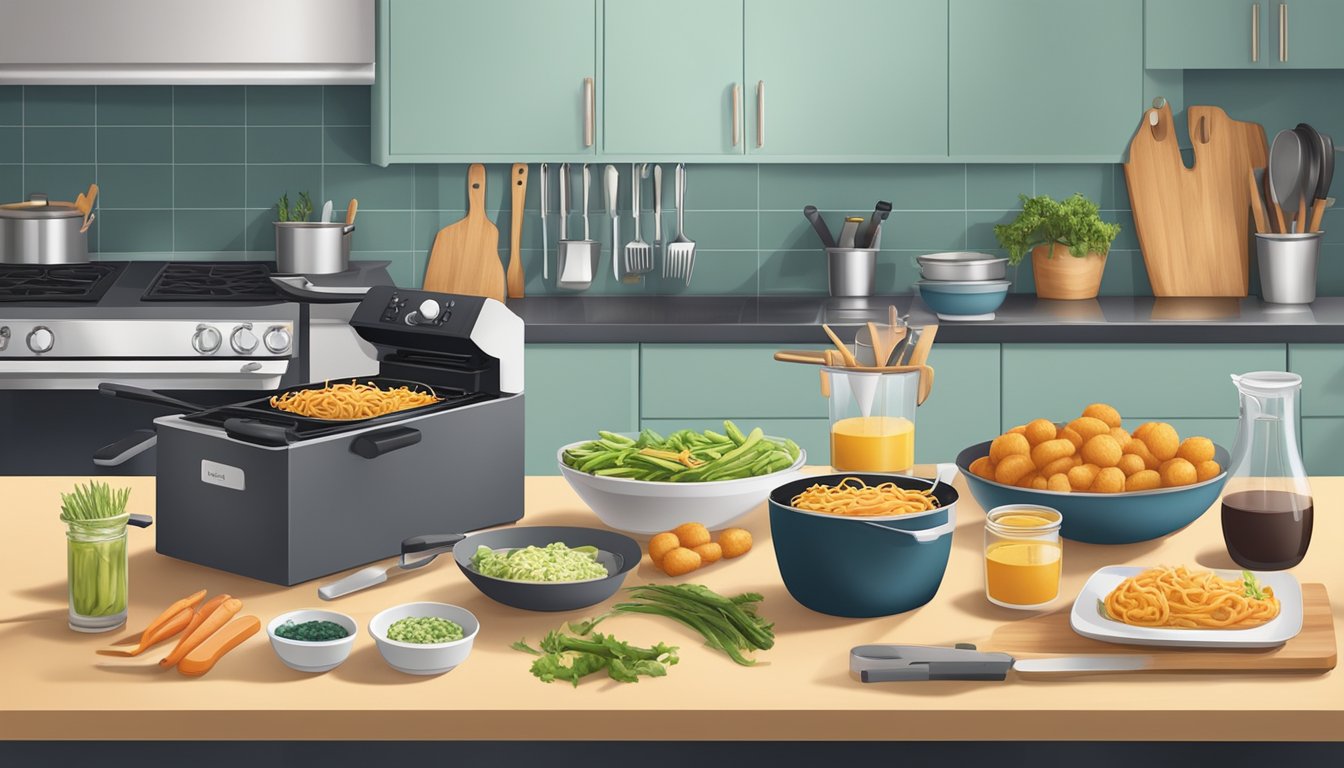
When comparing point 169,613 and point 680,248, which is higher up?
point 680,248

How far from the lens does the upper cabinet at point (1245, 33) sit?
3.74m

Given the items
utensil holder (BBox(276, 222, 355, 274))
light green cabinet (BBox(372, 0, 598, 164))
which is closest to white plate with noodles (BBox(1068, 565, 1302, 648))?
light green cabinet (BBox(372, 0, 598, 164))

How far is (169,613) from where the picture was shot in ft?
4.63

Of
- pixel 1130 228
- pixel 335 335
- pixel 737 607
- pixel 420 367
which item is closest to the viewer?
pixel 737 607

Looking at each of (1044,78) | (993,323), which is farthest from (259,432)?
(1044,78)

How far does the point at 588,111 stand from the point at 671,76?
24cm

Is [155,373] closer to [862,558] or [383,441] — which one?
[383,441]

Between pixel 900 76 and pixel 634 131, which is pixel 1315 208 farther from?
pixel 634 131

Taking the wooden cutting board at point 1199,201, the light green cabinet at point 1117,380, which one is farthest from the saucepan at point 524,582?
the wooden cutting board at point 1199,201

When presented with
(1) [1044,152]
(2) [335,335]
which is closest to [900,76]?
(1) [1044,152]

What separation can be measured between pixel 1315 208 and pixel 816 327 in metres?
1.51

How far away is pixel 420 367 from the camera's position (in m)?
1.93

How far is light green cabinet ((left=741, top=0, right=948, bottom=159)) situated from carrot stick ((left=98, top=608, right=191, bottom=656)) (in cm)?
264

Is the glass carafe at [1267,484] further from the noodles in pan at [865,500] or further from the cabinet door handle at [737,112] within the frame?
the cabinet door handle at [737,112]
